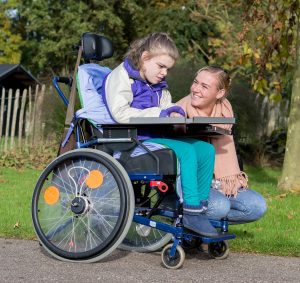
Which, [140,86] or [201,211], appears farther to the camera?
[140,86]

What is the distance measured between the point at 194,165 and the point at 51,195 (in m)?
1.03

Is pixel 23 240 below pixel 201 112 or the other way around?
below

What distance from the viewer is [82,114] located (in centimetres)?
482

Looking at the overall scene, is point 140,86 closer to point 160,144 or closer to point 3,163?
A: point 160,144

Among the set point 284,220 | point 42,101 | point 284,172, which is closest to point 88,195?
point 284,220

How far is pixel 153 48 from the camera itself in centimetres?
476

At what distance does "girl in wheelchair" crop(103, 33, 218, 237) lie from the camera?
14.6 ft

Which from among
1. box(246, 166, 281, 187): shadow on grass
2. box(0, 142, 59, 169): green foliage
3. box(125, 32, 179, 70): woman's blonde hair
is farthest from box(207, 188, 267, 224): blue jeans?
box(0, 142, 59, 169): green foliage

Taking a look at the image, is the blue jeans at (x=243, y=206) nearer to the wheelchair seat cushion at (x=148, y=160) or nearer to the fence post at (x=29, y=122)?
the wheelchair seat cushion at (x=148, y=160)

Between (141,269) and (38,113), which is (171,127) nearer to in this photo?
(141,269)

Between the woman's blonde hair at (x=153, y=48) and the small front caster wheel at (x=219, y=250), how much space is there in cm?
129

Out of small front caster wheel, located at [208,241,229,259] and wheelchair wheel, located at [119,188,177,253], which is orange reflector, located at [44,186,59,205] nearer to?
wheelchair wheel, located at [119,188,177,253]

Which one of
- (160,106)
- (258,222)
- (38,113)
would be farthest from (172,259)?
(38,113)

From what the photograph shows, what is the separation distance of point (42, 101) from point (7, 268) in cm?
1037
